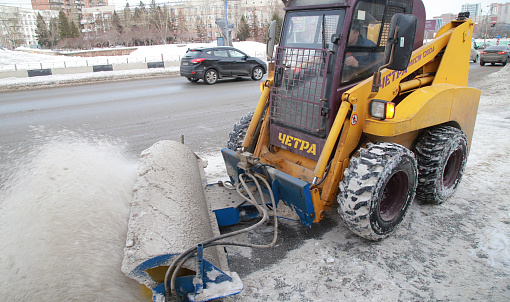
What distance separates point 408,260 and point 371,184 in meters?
0.86

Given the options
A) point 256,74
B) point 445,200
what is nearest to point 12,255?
point 445,200

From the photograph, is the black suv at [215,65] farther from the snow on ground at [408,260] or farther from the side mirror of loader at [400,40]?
the side mirror of loader at [400,40]

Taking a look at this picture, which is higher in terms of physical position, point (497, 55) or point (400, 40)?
point (400, 40)

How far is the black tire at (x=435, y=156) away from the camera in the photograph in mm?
4062

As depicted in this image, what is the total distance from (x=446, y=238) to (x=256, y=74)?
14814 mm

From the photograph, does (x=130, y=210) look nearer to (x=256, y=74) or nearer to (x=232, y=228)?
(x=232, y=228)

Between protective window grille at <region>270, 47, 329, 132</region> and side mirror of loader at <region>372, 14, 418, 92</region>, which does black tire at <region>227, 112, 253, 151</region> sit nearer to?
protective window grille at <region>270, 47, 329, 132</region>

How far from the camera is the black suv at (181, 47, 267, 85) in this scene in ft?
52.6

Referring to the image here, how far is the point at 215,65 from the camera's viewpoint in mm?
16375

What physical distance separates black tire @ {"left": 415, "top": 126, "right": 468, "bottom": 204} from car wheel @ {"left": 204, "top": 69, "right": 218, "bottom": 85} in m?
12.9

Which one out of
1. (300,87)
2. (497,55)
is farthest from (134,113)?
(497,55)

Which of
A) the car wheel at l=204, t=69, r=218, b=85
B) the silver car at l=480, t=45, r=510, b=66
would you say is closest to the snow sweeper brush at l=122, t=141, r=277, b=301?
the car wheel at l=204, t=69, r=218, b=85

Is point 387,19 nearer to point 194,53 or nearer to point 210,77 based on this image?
point 210,77

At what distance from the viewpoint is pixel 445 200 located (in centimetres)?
443
